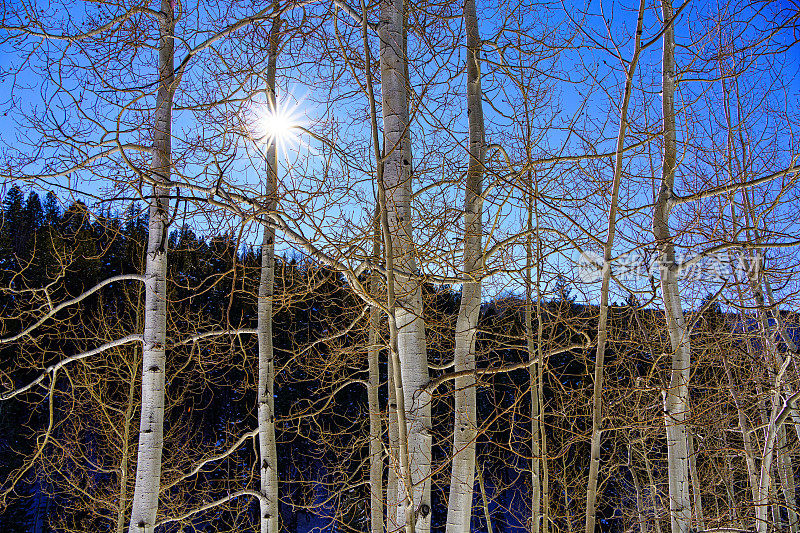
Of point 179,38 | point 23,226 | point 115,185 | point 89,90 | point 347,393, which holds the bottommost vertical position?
point 347,393

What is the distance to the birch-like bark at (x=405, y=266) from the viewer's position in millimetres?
2453

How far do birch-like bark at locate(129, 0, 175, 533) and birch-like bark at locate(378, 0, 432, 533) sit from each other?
7.03ft

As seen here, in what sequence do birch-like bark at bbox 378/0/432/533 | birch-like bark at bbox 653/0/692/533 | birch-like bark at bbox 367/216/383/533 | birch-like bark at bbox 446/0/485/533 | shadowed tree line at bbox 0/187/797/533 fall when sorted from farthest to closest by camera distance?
birch-like bark at bbox 367/216/383/533 → shadowed tree line at bbox 0/187/797/533 → birch-like bark at bbox 653/0/692/533 → birch-like bark at bbox 446/0/485/533 → birch-like bark at bbox 378/0/432/533

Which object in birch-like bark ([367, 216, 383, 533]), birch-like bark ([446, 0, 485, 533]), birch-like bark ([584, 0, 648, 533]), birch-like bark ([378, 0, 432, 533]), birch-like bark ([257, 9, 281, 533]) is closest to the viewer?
birch-like bark ([584, 0, 648, 533])

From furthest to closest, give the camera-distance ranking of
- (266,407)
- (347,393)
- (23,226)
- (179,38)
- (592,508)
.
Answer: (347,393) < (23,226) < (266,407) < (179,38) < (592,508)

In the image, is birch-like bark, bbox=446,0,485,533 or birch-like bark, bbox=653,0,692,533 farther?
birch-like bark, bbox=653,0,692,533

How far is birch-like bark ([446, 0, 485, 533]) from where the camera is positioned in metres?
3.07

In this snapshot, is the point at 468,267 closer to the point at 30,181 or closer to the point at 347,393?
the point at 30,181

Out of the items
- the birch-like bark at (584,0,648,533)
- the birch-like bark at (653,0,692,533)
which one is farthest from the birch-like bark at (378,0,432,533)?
the birch-like bark at (653,0,692,533)

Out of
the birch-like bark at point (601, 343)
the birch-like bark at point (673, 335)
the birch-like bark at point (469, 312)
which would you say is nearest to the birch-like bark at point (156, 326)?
the birch-like bark at point (469, 312)

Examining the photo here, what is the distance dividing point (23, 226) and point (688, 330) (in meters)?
26.7

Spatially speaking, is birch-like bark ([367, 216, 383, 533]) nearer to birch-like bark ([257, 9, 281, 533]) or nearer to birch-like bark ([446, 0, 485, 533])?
birch-like bark ([257, 9, 281, 533])

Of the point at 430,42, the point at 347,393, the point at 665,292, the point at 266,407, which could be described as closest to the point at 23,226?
the point at 347,393

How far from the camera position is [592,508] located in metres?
2.08
